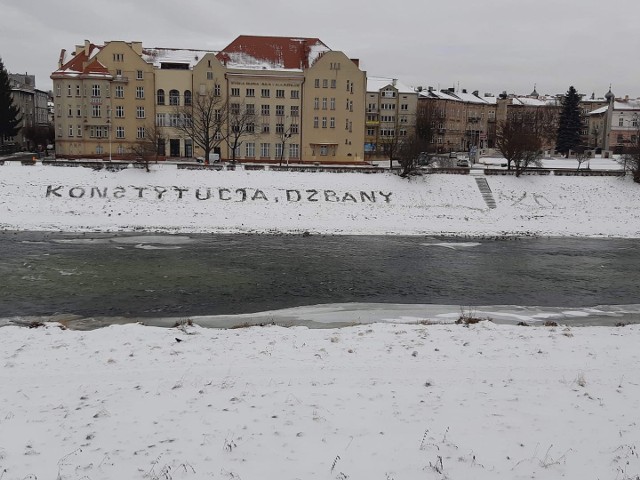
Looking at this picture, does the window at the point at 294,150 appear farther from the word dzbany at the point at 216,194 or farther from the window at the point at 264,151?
the word dzbany at the point at 216,194

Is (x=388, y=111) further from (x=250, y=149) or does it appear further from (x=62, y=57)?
(x=62, y=57)

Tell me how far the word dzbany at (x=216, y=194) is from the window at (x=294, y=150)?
2839 centimetres

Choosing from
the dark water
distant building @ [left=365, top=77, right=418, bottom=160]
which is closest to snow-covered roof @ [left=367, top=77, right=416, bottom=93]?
distant building @ [left=365, top=77, right=418, bottom=160]

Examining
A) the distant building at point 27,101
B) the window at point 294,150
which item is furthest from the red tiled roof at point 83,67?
the distant building at point 27,101

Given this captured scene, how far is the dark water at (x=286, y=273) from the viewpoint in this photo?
2155cm

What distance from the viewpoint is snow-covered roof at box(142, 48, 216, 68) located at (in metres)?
75.1

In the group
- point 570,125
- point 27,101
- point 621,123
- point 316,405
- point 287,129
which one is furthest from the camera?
point 27,101

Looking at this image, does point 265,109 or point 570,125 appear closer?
point 265,109

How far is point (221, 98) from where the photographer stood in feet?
241

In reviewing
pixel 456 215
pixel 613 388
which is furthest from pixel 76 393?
pixel 456 215

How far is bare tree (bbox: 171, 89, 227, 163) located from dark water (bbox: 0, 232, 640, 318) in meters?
33.9

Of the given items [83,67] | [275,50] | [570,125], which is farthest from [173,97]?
[570,125]

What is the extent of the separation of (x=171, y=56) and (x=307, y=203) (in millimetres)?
40519

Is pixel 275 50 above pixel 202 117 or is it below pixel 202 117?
above
